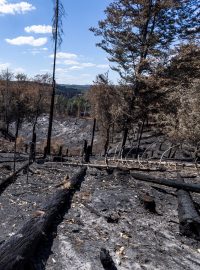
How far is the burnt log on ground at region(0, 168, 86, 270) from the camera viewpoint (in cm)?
543

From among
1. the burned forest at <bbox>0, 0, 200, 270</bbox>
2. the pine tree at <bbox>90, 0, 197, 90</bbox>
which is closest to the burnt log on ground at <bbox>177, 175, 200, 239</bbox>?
the burned forest at <bbox>0, 0, 200, 270</bbox>

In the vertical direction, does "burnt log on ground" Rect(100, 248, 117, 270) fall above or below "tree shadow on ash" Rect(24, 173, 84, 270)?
above

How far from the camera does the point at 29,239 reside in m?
6.35

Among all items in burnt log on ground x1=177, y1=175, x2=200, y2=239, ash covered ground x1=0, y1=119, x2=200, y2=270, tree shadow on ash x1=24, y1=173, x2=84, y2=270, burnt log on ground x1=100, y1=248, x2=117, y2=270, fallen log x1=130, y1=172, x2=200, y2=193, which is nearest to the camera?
tree shadow on ash x1=24, y1=173, x2=84, y2=270

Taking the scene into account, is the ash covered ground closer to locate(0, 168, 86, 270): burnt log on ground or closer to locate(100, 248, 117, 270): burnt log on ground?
locate(100, 248, 117, 270): burnt log on ground

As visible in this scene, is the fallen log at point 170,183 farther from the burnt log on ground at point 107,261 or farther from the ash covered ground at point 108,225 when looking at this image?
the burnt log on ground at point 107,261

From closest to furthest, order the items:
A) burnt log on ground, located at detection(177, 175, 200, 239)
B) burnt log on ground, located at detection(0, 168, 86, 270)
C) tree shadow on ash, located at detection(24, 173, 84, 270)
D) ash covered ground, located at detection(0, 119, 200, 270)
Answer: burnt log on ground, located at detection(0, 168, 86, 270) < tree shadow on ash, located at detection(24, 173, 84, 270) < ash covered ground, located at detection(0, 119, 200, 270) < burnt log on ground, located at detection(177, 175, 200, 239)

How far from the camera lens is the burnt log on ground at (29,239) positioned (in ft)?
17.8

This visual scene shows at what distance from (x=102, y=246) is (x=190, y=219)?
82.5 inches

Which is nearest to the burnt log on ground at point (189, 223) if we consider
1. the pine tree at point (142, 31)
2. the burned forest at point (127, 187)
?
the burned forest at point (127, 187)

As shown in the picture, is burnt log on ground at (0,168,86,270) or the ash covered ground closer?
burnt log on ground at (0,168,86,270)

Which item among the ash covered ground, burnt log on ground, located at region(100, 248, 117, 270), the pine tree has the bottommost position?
the ash covered ground

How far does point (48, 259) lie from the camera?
6277 mm

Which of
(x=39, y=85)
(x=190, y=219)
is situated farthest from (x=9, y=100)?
(x=190, y=219)
